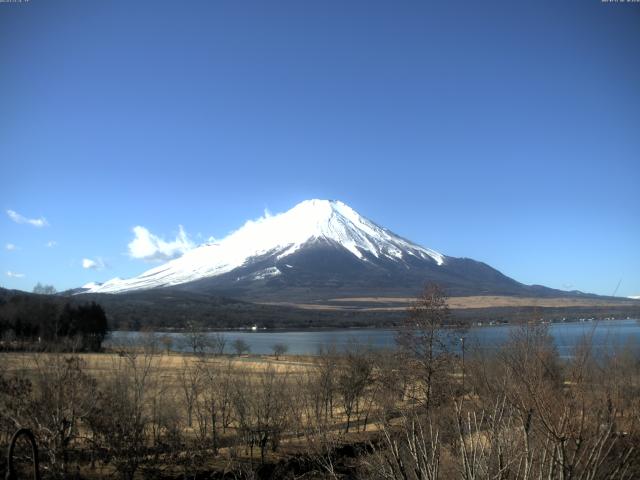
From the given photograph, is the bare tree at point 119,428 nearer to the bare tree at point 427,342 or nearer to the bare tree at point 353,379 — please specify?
the bare tree at point 427,342

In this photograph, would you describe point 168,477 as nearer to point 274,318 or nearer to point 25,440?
point 25,440

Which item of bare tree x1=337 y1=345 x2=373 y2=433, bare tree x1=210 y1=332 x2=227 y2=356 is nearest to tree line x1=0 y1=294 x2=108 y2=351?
bare tree x1=210 y1=332 x2=227 y2=356

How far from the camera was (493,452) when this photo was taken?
6.32 metres

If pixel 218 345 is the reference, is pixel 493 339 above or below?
above

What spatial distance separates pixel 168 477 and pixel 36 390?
6.13 m

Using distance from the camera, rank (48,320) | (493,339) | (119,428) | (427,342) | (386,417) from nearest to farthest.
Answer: (386,417), (119,428), (427,342), (493,339), (48,320)

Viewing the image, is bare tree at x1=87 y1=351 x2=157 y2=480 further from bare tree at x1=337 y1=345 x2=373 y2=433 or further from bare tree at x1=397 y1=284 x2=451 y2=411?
bare tree at x1=337 y1=345 x2=373 y2=433

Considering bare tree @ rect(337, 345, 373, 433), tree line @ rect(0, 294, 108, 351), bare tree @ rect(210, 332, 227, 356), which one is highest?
tree line @ rect(0, 294, 108, 351)

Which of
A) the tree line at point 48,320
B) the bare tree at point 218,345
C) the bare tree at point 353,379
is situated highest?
the tree line at point 48,320

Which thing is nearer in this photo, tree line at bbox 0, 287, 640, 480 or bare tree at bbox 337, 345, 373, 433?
tree line at bbox 0, 287, 640, 480

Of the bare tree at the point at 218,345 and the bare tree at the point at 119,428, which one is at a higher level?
the bare tree at the point at 119,428

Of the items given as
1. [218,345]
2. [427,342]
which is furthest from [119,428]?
[218,345]

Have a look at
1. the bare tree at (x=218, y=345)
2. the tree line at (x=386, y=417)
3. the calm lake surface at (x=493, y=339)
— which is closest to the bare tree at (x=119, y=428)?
the tree line at (x=386, y=417)

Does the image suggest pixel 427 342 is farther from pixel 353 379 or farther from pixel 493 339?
pixel 493 339
